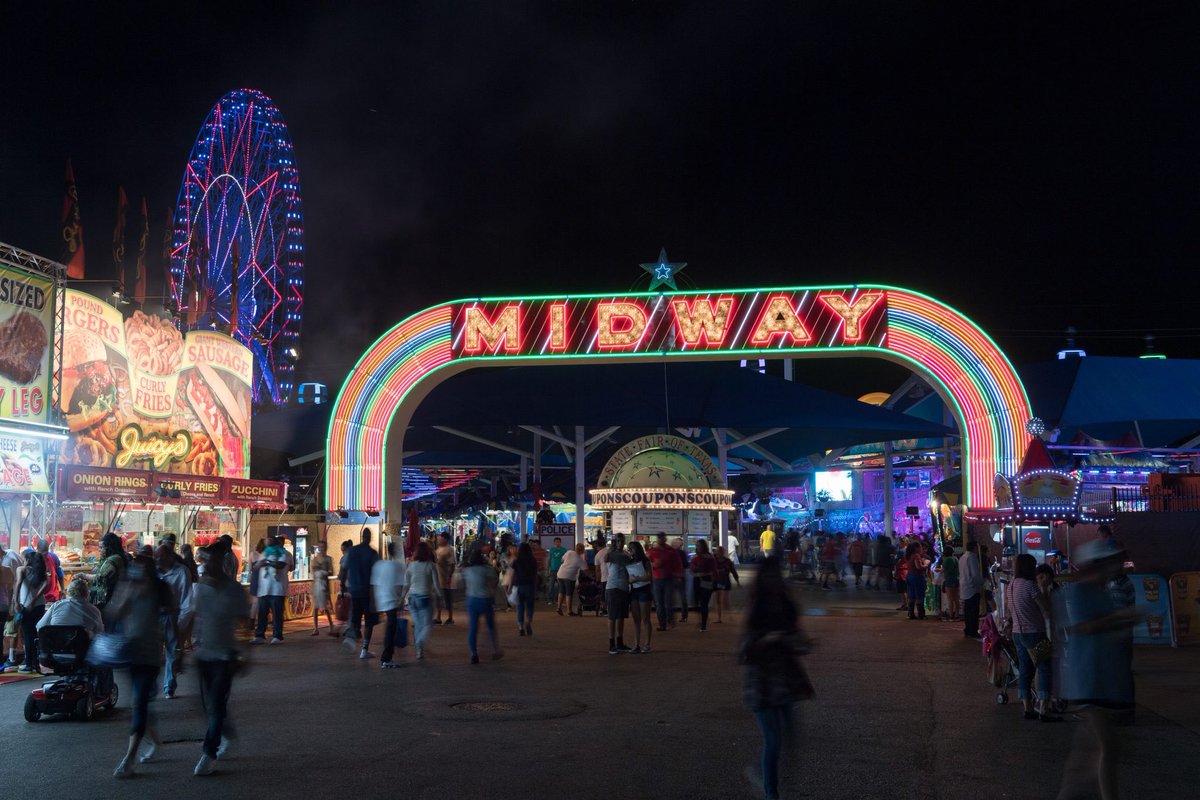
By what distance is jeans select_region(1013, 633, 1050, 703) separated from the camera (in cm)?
1012

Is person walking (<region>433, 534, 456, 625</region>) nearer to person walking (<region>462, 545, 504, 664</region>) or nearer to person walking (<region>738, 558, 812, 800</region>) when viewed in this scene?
person walking (<region>462, 545, 504, 664</region>)

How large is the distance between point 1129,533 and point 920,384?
32.3m

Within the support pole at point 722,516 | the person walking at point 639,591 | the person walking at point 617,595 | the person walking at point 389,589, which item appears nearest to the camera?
the person walking at point 389,589

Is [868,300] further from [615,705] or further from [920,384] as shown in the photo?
[920,384]

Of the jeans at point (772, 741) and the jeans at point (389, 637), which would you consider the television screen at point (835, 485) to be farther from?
the jeans at point (772, 741)

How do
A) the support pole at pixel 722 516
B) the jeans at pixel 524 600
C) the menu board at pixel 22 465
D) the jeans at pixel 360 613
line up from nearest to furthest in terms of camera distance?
1. the jeans at pixel 360 613
2. the menu board at pixel 22 465
3. the jeans at pixel 524 600
4. the support pole at pixel 722 516

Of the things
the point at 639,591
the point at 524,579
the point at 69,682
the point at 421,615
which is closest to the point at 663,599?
the point at 524,579

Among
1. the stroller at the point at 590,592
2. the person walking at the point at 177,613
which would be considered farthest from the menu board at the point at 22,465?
the stroller at the point at 590,592

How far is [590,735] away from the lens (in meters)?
9.34

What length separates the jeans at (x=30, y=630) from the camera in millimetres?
13750

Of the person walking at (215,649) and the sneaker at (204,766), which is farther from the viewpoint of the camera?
the person walking at (215,649)

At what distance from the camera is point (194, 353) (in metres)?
22.2

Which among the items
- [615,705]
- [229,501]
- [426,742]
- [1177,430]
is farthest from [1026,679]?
[1177,430]

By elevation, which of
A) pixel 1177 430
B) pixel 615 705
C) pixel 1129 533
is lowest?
pixel 615 705
